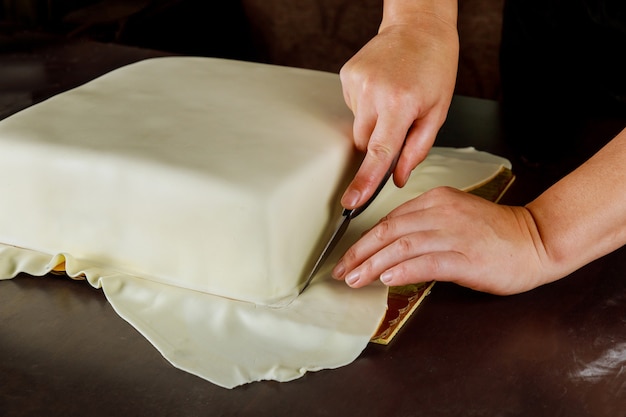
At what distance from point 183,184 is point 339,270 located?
0.65 ft

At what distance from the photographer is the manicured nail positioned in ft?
2.94

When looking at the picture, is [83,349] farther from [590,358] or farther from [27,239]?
[590,358]

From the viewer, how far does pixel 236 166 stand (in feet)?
3.00

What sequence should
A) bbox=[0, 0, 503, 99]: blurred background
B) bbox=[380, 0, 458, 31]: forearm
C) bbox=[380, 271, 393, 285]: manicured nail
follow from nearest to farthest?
bbox=[380, 271, 393, 285]: manicured nail < bbox=[380, 0, 458, 31]: forearm < bbox=[0, 0, 503, 99]: blurred background

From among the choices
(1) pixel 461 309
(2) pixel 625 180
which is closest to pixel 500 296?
(1) pixel 461 309

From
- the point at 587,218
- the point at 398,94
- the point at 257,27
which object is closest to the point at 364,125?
the point at 398,94

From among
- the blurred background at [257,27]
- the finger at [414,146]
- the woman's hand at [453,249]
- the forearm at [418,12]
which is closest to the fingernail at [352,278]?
the woman's hand at [453,249]

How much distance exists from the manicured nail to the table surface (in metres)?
0.05

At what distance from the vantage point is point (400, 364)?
836 mm

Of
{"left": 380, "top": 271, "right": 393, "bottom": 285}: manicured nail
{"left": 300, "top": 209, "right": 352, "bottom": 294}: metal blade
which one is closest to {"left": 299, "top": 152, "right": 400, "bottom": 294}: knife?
{"left": 300, "top": 209, "right": 352, "bottom": 294}: metal blade

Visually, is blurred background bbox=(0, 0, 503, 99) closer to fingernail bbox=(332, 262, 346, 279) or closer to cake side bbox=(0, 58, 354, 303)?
cake side bbox=(0, 58, 354, 303)

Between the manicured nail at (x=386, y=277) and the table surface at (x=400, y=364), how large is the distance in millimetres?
54

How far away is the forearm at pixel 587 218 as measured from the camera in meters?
0.92

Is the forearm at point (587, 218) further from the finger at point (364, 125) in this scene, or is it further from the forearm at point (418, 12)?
the forearm at point (418, 12)
